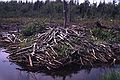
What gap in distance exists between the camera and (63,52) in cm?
1160

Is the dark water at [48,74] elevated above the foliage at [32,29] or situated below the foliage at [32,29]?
below

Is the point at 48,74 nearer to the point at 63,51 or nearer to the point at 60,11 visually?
the point at 63,51

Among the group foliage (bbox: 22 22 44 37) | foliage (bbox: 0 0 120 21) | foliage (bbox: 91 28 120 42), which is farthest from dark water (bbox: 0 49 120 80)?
foliage (bbox: 0 0 120 21)

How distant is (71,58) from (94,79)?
6.88ft

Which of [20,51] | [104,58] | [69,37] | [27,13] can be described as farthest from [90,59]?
[27,13]

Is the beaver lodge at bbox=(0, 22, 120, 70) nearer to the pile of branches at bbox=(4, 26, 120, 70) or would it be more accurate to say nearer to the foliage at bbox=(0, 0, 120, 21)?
the pile of branches at bbox=(4, 26, 120, 70)

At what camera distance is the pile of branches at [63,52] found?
10992 mm

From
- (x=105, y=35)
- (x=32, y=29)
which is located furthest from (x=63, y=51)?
(x=32, y=29)

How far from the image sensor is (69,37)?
43.4ft

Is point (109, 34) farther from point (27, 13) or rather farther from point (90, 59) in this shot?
point (27, 13)

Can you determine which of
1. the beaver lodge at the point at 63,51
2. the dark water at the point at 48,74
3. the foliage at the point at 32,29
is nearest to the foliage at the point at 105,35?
the beaver lodge at the point at 63,51

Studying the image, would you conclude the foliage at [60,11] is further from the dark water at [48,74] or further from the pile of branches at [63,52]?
the dark water at [48,74]

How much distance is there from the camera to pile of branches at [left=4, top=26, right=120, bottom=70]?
1099 centimetres

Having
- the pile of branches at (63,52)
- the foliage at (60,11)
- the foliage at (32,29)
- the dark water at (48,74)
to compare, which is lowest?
the dark water at (48,74)
